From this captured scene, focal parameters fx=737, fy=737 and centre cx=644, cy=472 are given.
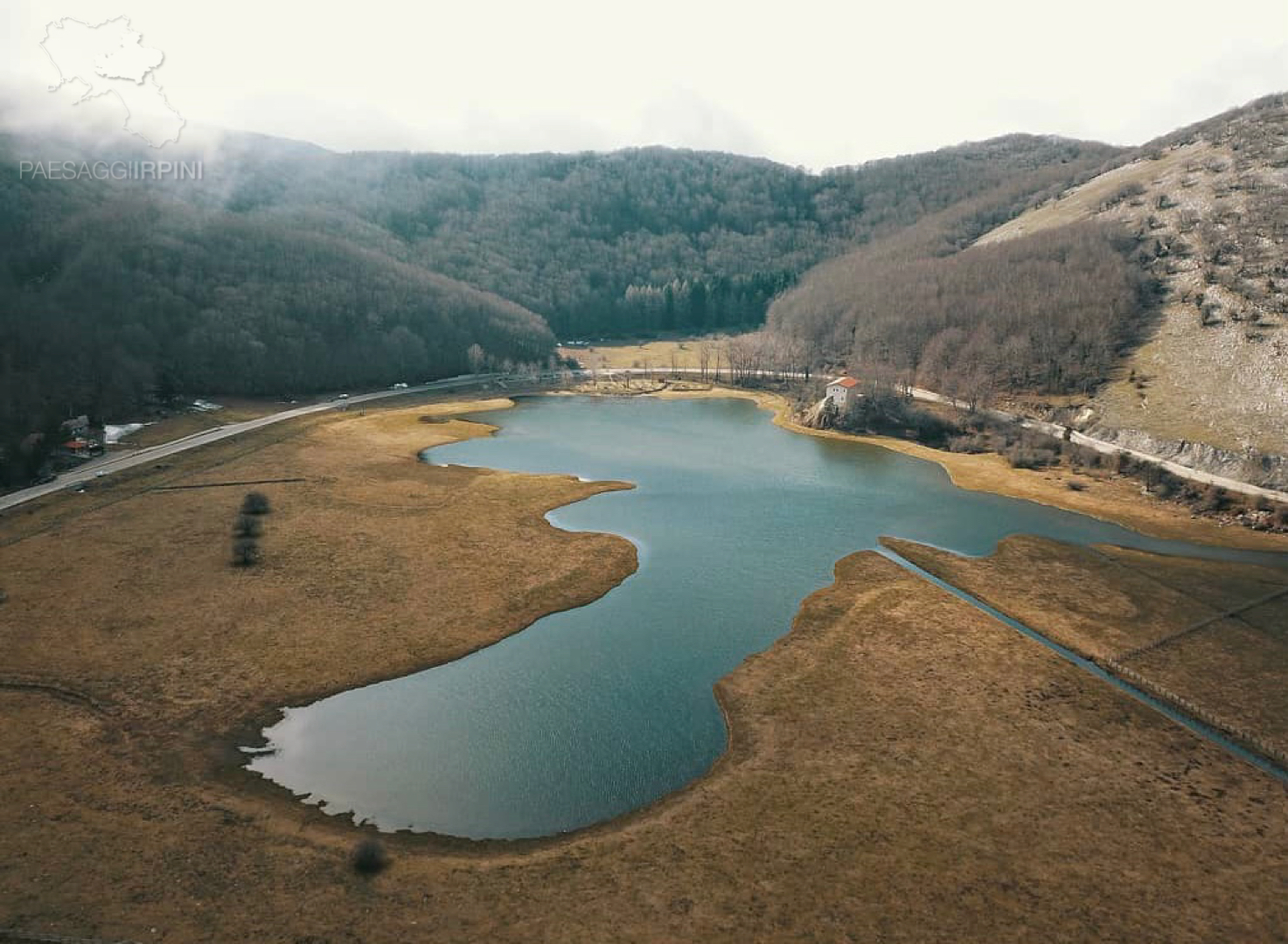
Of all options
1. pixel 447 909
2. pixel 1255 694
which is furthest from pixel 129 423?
pixel 1255 694

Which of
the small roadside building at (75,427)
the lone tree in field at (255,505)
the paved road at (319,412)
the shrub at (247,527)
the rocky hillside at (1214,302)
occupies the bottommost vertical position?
the shrub at (247,527)

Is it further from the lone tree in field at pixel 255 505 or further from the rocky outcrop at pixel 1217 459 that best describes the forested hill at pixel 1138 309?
the lone tree in field at pixel 255 505

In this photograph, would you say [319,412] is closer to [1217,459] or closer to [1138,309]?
[1217,459]

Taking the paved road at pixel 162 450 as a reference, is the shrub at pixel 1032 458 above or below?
below

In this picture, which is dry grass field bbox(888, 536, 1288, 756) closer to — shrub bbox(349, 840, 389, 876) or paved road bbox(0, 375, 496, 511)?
shrub bbox(349, 840, 389, 876)

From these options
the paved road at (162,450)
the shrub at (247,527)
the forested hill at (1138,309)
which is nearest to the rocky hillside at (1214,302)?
the forested hill at (1138,309)

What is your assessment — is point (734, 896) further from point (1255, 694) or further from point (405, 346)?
point (405, 346)

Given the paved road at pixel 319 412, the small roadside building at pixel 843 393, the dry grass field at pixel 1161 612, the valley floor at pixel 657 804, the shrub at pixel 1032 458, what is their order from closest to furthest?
the valley floor at pixel 657 804 → the dry grass field at pixel 1161 612 → the paved road at pixel 319 412 → the shrub at pixel 1032 458 → the small roadside building at pixel 843 393

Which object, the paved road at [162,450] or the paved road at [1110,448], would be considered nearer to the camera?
the paved road at [162,450]
